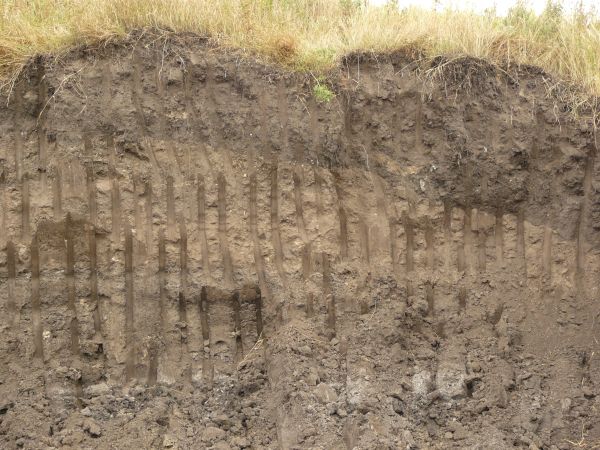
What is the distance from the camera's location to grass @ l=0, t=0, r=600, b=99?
20.1 feet

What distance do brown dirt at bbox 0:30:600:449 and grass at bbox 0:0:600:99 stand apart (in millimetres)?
164

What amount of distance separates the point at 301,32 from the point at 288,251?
6.34 feet

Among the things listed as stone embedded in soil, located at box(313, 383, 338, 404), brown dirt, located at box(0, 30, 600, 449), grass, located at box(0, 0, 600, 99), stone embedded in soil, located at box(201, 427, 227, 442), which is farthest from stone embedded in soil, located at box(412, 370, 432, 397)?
grass, located at box(0, 0, 600, 99)

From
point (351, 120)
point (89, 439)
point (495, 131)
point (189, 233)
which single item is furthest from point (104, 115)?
point (495, 131)

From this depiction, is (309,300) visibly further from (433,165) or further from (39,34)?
(39,34)

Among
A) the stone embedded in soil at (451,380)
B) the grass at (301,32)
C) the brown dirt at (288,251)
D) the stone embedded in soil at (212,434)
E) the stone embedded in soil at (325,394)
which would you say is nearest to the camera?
the stone embedded in soil at (212,434)

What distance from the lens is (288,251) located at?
19.7 ft

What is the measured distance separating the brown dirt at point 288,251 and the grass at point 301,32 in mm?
164

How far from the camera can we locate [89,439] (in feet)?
16.9

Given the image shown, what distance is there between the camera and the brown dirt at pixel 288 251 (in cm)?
552

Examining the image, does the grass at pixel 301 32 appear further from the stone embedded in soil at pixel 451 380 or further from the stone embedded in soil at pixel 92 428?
the stone embedded in soil at pixel 92 428

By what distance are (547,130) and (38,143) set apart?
391 centimetres

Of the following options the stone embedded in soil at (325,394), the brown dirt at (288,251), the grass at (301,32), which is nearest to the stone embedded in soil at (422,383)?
the brown dirt at (288,251)

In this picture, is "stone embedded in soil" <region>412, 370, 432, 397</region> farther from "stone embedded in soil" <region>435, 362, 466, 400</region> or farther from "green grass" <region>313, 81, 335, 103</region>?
"green grass" <region>313, 81, 335, 103</region>
